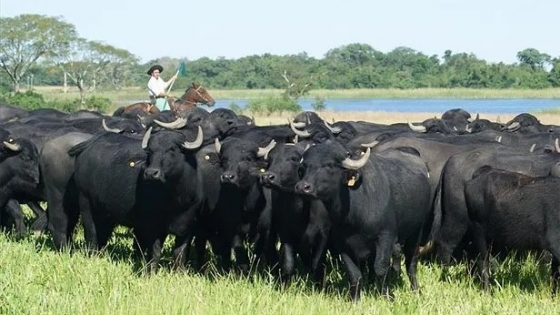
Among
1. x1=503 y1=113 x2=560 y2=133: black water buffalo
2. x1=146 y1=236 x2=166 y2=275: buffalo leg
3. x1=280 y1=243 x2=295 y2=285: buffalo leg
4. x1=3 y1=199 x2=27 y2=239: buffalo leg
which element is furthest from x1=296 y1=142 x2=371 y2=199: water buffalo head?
x1=503 y1=113 x2=560 y2=133: black water buffalo

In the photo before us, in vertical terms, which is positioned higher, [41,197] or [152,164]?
[152,164]

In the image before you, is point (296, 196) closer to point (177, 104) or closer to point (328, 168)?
point (328, 168)

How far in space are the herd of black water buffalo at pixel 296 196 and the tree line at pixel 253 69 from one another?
4598cm

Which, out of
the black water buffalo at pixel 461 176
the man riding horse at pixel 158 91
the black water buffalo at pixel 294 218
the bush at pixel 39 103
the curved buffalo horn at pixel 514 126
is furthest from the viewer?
the bush at pixel 39 103

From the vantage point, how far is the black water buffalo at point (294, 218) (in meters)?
8.90

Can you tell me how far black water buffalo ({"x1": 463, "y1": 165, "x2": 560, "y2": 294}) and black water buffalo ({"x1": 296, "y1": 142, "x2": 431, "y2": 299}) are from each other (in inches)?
25.5

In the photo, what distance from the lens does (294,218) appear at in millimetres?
9141

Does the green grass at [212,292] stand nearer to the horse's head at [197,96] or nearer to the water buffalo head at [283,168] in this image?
the water buffalo head at [283,168]

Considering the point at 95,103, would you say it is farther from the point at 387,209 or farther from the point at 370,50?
the point at 370,50

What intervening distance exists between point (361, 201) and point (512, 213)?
1478 mm

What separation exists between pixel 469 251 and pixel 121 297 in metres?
4.11

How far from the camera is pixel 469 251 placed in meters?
10.2

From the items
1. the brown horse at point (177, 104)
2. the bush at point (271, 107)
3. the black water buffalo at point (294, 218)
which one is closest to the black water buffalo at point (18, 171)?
the black water buffalo at point (294, 218)

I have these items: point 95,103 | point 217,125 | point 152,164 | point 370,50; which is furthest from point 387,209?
point 370,50
